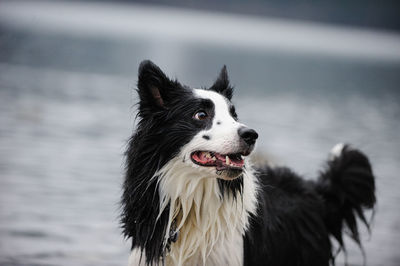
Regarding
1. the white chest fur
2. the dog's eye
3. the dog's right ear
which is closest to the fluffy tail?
the white chest fur

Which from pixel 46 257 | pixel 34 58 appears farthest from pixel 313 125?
pixel 34 58

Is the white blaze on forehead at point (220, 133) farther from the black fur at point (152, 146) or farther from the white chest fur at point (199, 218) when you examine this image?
the white chest fur at point (199, 218)

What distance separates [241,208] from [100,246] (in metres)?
2.92

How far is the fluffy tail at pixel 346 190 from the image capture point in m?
5.91

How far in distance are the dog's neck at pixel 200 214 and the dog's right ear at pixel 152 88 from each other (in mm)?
522

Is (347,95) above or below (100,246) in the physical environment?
above

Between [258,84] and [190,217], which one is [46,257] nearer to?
[190,217]

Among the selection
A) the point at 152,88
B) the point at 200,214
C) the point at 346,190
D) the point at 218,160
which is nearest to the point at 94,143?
the point at 346,190

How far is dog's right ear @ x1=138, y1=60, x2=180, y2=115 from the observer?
15.3 ft

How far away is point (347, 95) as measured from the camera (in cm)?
3031

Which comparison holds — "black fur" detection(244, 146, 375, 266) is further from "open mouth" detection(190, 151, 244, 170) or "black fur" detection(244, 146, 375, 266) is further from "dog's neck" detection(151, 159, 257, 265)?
"open mouth" detection(190, 151, 244, 170)

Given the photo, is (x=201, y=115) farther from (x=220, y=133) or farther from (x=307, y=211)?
(x=307, y=211)

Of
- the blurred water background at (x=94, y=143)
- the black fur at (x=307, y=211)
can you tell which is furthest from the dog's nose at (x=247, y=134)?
the blurred water background at (x=94, y=143)

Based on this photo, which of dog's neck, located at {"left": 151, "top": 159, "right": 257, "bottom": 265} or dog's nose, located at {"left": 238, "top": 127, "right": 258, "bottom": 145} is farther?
dog's neck, located at {"left": 151, "top": 159, "right": 257, "bottom": 265}
